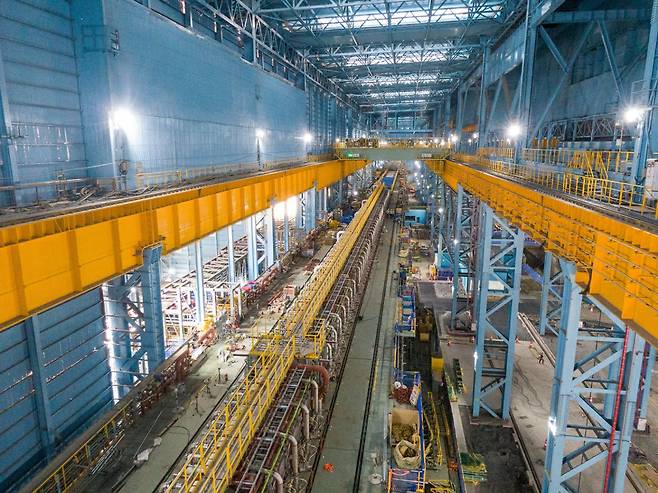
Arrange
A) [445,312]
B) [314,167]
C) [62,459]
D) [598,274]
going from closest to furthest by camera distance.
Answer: [598,274], [62,459], [445,312], [314,167]

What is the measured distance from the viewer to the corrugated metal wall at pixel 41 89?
9.59m

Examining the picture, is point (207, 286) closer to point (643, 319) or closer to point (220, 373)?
point (220, 373)

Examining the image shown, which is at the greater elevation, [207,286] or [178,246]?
[178,246]

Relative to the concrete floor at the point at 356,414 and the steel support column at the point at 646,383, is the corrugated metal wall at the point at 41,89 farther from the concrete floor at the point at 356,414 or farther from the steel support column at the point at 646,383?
the steel support column at the point at 646,383

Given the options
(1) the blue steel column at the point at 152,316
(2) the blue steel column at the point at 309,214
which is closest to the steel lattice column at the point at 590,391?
(1) the blue steel column at the point at 152,316

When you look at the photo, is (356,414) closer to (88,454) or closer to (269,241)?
(88,454)

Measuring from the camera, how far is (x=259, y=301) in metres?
18.5

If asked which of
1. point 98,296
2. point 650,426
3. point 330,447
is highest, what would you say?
point 98,296

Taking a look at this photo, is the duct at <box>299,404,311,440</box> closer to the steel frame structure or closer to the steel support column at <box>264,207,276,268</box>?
the steel frame structure

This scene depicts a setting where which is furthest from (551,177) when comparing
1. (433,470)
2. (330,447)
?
(330,447)

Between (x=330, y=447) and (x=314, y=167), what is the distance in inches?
750

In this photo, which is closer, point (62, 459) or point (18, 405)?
point (62, 459)

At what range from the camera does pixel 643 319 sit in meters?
4.87

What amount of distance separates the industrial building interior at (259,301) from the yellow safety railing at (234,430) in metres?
0.06
